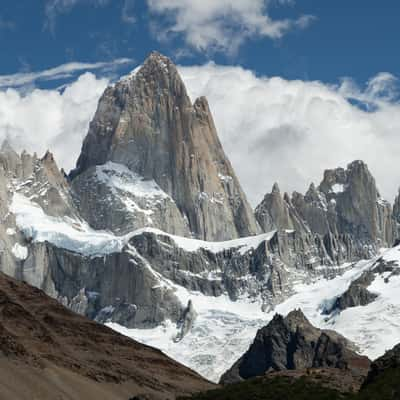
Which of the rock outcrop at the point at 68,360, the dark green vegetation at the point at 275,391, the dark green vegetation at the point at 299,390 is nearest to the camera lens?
the dark green vegetation at the point at 299,390

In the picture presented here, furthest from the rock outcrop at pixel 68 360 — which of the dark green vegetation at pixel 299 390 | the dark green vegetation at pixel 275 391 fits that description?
the dark green vegetation at pixel 299 390

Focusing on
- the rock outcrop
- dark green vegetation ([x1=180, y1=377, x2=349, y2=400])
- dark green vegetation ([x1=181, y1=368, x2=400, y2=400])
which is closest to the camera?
dark green vegetation ([x1=181, y1=368, x2=400, y2=400])

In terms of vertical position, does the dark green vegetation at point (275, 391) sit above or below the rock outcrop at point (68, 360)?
below

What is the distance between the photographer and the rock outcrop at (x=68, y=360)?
114875mm

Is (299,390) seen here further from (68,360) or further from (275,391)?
(68,360)

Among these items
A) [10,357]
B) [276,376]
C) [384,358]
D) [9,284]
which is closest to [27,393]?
[10,357]

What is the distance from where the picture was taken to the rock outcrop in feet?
377

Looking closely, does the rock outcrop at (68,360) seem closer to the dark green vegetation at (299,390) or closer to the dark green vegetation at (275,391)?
the dark green vegetation at (275,391)

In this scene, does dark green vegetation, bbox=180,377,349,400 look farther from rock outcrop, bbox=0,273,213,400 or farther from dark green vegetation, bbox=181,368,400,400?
rock outcrop, bbox=0,273,213,400

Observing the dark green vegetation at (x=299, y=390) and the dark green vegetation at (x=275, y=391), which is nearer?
the dark green vegetation at (x=299, y=390)

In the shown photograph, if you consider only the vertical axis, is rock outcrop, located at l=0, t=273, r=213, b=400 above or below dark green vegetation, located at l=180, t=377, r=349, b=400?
above

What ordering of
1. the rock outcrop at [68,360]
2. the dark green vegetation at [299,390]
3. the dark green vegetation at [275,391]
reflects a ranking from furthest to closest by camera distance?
the rock outcrop at [68,360] → the dark green vegetation at [275,391] → the dark green vegetation at [299,390]

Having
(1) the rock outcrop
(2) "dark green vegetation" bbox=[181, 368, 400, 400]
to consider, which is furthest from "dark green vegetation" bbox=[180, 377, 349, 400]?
(1) the rock outcrop

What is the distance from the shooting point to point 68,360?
131500 millimetres
